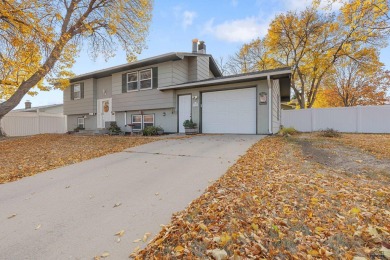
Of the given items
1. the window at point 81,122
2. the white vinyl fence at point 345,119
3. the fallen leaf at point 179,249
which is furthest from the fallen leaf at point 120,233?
the window at point 81,122

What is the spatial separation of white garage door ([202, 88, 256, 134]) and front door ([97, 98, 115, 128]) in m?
7.55

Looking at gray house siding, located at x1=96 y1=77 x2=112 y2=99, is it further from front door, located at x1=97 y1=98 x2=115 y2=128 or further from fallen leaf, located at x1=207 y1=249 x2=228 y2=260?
fallen leaf, located at x1=207 y1=249 x2=228 y2=260

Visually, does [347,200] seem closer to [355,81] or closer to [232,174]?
[232,174]

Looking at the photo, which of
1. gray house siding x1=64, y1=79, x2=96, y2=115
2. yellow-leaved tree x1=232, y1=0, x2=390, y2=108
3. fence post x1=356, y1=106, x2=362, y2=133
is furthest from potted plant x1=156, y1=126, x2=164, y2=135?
yellow-leaved tree x1=232, y1=0, x2=390, y2=108

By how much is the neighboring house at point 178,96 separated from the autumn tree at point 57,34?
5.40 ft

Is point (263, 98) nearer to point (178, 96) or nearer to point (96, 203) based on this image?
point (178, 96)

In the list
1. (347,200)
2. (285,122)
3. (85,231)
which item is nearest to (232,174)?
(347,200)

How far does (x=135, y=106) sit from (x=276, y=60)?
609 inches

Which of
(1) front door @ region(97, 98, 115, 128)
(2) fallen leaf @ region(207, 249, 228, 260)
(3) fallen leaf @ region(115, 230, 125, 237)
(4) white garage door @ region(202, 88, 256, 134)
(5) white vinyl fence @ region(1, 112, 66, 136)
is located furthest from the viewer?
(5) white vinyl fence @ region(1, 112, 66, 136)

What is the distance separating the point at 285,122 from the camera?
1650cm

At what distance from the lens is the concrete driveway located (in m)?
2.21

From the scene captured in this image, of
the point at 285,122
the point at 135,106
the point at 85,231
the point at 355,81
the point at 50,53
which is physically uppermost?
the point at 355,81

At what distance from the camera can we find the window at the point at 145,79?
515 inches

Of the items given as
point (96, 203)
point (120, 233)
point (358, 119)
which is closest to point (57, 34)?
point (96, 203)
